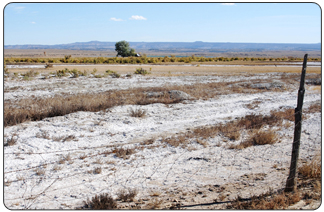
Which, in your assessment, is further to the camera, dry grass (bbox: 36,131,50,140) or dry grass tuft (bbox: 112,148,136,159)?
dry grass (bbox: 36,131,50,140)

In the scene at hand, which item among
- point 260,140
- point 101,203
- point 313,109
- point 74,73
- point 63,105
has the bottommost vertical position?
point 101,203

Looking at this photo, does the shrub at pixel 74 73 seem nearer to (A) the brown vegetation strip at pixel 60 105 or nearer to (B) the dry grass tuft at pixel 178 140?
(A) the brown vegetation strip at pixel 60 105

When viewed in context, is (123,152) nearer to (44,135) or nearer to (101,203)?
(101,203)

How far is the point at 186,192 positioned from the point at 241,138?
15.0ft

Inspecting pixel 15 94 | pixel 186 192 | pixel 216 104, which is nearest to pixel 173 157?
pixel 186 192

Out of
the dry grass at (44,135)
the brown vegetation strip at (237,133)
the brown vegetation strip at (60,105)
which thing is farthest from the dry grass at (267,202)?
the brown vegetation strip at (60,105)

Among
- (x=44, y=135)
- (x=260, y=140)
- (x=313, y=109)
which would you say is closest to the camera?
(x=260, y=140)

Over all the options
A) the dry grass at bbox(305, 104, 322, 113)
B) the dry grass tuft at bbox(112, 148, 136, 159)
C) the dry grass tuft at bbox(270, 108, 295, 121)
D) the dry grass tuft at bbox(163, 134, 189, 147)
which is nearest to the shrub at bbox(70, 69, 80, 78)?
the dry grass tuft at bbox(270, 108, 295, 121)

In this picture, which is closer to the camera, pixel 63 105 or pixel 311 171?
pixel 311 171

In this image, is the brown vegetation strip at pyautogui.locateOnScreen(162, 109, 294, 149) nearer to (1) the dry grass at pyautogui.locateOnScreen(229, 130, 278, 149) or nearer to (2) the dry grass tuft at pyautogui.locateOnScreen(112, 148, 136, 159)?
(1) the dry grass at pyautogui.locateOnScreen(229, 130, 278, 149)

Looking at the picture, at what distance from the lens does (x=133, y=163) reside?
7.22m

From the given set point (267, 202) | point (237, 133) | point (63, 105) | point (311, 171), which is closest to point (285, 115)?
point (237, 133)

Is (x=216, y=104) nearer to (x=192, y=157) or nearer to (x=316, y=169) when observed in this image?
(x=192, y=157)

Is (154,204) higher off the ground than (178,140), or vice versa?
(178,140)
